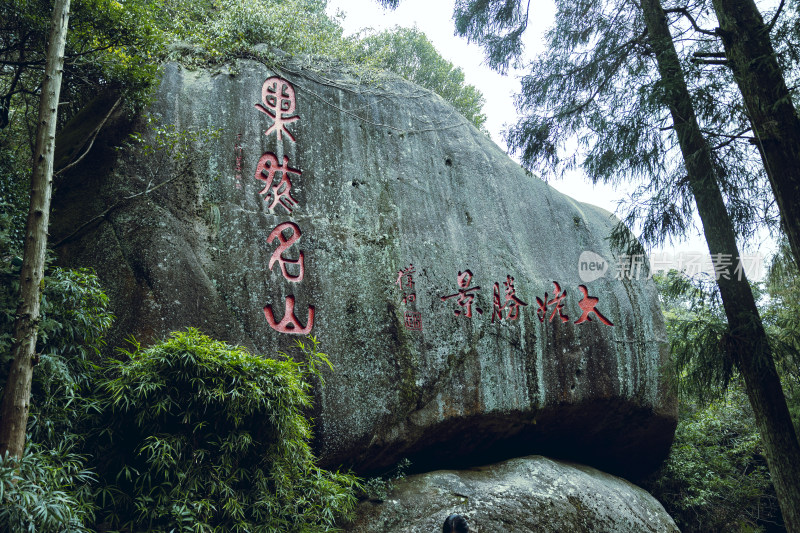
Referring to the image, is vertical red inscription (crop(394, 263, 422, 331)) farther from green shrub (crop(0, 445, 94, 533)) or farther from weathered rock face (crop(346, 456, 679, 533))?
green shrub (crop(0, 445, 94, 533))

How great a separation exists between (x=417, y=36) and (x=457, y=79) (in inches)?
48.2

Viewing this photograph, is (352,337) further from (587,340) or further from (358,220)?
(587,340)

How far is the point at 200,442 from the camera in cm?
310

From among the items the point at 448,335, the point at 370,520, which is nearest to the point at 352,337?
the point at 448,335

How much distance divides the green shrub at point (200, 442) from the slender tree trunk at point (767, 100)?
3.45 meters

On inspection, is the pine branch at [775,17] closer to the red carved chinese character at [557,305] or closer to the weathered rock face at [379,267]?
the weathered rock face at [379,267]

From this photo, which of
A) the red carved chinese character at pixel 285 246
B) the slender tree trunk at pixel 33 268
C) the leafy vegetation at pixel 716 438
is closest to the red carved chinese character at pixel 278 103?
the red carved chinese character at pixel 285 246

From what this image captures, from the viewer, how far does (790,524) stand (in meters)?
3.77

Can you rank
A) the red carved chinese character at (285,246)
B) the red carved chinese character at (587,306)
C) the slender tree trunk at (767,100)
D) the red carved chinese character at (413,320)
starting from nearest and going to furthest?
the slender tree trunk at (767,100) → the red carved chinese character at (285,246) → the red carved chinese character at (413,320) → the red carved chinese character at (587,306)

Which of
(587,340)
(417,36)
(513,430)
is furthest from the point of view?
(417,36)

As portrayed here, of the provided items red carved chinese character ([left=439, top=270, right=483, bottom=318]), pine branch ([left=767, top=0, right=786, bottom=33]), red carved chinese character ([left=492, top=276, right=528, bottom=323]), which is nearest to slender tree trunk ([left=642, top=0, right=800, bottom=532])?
pine branch ([left=767, top=0, right=786, bottom=33])

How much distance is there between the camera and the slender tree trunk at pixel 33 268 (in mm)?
2498

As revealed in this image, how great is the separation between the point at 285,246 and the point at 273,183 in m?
0.58

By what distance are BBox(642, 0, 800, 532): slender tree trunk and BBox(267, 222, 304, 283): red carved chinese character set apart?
10.6ft
